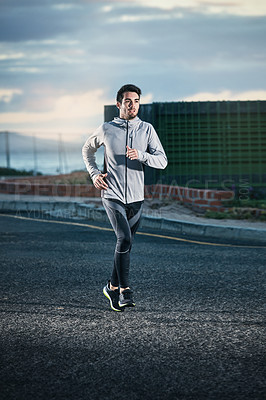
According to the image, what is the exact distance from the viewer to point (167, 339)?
4199mm

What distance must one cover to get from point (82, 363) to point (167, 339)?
0.77m

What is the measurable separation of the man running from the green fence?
35.9 feet

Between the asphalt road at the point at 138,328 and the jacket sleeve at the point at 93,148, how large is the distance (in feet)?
4.00

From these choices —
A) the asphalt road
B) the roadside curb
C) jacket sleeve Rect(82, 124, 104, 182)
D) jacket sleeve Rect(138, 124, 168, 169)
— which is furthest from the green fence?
jacket sleeve Rect(138, 124, 168, 169)

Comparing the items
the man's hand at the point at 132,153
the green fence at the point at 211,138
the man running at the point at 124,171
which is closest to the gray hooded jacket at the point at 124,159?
the man running at the point at 124,171

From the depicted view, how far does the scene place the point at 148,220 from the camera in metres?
11.0

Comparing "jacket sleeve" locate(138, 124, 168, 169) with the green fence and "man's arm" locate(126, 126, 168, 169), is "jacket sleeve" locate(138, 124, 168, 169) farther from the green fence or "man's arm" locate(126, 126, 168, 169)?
the green fence

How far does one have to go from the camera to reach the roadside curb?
9570 mm

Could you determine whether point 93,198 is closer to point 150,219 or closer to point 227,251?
point 150,219

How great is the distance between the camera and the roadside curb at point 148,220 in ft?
31.4

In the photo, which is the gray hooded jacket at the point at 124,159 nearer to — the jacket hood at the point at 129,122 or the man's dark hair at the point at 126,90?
the jacket hood at the point at 129,122

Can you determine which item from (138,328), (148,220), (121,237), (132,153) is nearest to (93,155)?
(132,153)

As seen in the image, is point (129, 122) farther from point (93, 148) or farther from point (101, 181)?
point (101, 181)

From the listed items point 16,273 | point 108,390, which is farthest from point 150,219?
point 108,390
